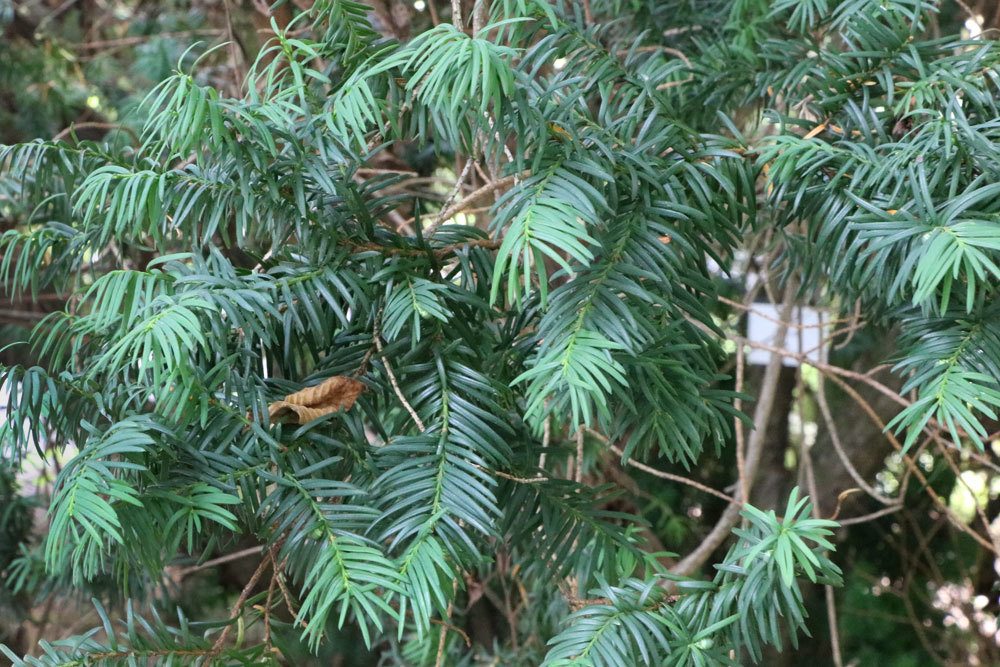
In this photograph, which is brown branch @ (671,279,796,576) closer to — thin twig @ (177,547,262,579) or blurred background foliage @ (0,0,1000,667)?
blurred background foliage @ (0,0,1000,667)

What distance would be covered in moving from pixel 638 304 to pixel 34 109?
1.22 meters

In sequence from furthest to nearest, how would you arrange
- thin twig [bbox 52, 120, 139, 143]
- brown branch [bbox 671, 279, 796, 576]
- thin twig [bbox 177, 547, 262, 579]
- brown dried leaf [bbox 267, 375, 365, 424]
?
brown branch [bbox 671, 279, 796, 576] → thin twig [bbox 177, 547, 262, 579] → thin twig [bbox 52, 120, 139, 143] → brown dried leaf [bbox 267, 375, 365, 424]

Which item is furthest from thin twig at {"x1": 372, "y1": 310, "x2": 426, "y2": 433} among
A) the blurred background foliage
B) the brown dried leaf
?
the blurred background foliage

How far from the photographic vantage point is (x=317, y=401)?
0.47 metres

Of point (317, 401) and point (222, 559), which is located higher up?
point (317, 401)

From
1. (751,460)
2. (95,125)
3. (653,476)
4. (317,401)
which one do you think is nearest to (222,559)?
(317,401)

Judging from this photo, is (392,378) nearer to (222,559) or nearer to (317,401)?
(317,401)

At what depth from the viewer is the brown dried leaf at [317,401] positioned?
18.1 inches

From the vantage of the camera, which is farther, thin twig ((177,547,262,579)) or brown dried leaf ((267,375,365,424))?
thin twig ((177,547,262,579))

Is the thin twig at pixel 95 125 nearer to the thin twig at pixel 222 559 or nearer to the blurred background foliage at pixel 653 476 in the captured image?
the blurred background foliage at pixel 653 476

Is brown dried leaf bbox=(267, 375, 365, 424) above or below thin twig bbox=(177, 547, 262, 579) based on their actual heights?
above

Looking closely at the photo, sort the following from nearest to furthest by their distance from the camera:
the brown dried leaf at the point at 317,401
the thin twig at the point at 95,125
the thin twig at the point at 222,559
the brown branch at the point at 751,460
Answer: the brown dried leaf at the point at 317,401, the thin twig at the point at 95,125, the thin twig at the point at 222,559, the brown branch at the point at 751,460

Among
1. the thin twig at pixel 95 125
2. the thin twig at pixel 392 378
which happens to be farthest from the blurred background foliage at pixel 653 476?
the thin twig at pixel 392 378

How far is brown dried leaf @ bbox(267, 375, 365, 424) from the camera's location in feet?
1.51
